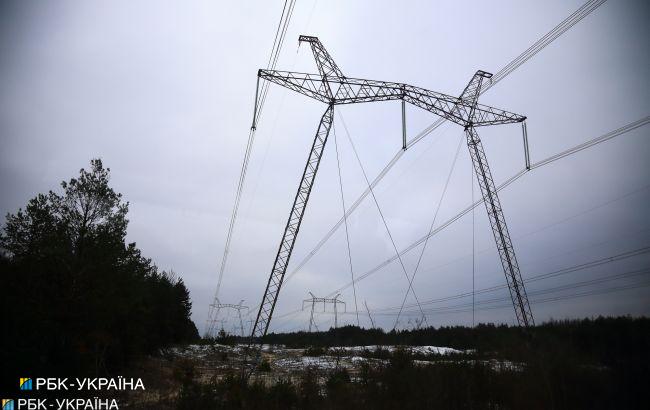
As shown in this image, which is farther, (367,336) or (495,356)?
(367,336)

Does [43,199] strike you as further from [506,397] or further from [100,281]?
[506,397]

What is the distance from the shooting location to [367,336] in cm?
7931

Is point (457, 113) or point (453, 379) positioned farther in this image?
point (457, 113)

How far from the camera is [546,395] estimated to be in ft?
37.2

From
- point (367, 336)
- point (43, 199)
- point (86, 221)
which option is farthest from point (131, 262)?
point (367, 336)

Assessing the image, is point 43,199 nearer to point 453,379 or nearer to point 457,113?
point 453,379

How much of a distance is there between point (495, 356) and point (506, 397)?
3660mm

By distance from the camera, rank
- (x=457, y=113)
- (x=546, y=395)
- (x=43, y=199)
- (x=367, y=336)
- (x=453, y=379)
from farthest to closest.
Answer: (x=367, y=336) → (x=457, y=113) → (x=43, y=199) → (x=453, y=379) → (x=546, y=395)

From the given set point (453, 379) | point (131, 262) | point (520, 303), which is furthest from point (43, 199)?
point (520, 303)

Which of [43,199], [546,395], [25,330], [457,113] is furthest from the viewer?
[457,113]

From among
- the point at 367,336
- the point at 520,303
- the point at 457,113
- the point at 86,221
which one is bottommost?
the point at 367,336

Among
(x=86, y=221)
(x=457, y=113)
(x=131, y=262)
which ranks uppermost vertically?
(x=457, y=113)

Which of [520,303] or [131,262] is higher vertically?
[131,262]

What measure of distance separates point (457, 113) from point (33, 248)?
2589 centimetres
